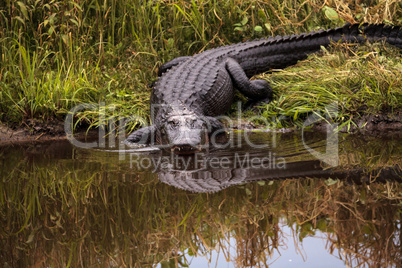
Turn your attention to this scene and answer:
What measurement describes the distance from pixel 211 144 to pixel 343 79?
179cm

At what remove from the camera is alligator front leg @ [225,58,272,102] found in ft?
17.9

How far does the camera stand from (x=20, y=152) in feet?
13.4

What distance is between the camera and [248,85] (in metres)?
5.48

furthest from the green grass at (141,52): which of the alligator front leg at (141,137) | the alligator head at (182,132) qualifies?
the alligator head at (182,132)

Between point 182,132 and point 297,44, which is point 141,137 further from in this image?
point 297,44

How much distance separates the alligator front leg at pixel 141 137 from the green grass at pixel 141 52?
17.1 inches

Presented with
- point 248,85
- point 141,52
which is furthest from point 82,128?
point 248,85

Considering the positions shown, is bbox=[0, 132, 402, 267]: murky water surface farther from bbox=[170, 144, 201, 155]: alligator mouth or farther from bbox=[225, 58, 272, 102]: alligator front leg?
bbox=[225, 58, 272, 102]: alligator front leg

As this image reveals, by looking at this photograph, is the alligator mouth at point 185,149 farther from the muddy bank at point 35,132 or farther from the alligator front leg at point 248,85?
the alligator front leg at point 248,85

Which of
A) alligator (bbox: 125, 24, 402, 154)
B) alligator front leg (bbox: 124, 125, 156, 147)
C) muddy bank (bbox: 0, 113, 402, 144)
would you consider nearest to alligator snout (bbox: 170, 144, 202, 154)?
alligator (bbox: 125, 24, 402, 154)

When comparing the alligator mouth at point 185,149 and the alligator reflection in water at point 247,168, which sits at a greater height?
the alligator mouth at point 185,149

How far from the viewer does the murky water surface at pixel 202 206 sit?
1894mm

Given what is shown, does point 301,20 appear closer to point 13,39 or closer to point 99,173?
point 13,39

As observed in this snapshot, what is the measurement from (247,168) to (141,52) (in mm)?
3224
